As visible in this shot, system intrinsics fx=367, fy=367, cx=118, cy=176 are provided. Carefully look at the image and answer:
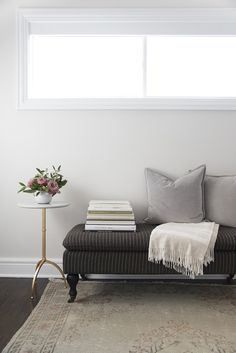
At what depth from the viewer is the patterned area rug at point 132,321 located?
79.7 inches

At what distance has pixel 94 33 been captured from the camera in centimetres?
335

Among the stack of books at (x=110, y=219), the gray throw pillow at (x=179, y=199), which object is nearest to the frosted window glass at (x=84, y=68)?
the gray throw pillow at (x=179, y=199)

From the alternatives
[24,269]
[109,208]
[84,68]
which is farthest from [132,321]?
[84,68]

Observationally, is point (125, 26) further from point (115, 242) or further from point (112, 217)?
point (115, 242)

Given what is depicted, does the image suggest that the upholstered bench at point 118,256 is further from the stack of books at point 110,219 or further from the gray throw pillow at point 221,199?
the gray throw pillow at point 221,199

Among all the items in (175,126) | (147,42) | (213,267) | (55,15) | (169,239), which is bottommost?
(213,267)

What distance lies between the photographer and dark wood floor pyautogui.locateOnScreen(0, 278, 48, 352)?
222 cm

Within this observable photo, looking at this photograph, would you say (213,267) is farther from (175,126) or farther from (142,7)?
(142,7)

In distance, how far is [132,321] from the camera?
91.9 inches

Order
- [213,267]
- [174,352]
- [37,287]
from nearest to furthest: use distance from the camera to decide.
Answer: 1. [174,352]
2. [213,267]
3. [37,287]

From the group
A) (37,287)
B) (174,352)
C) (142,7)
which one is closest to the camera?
(174,352)

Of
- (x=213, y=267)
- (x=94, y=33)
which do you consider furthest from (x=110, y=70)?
(x=213, y=267)

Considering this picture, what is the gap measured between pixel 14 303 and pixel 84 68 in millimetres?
2119

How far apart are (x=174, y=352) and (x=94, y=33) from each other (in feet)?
8.81
